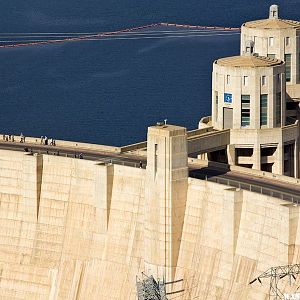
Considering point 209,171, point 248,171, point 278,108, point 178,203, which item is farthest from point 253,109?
point 178,203

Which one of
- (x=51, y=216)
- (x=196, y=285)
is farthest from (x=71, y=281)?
(x=196, y=285)

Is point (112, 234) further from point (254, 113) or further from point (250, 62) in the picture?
point (250, 62)

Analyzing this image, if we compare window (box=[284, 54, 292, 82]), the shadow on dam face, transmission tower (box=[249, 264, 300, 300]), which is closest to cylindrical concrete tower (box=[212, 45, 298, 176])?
the shadow on dam face

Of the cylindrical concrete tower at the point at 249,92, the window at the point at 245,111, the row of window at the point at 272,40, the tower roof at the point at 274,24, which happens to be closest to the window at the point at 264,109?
the cylindrical concrete tower at the point at 249,92

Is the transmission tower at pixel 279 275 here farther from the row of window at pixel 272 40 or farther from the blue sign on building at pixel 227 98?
the row of window at pixel 272 40

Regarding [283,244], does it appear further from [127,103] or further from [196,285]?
[127,103]

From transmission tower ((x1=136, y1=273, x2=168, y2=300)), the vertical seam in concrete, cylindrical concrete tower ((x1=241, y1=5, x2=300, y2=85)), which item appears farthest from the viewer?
cylindrical concrete tower ((x1=241, y1=5, x2=300, y2=85))

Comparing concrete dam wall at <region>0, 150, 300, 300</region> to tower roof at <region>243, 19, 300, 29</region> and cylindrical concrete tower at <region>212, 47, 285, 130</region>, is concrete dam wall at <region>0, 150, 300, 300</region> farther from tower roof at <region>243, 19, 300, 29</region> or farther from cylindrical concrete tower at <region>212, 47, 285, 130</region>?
tower roof at <region>243, 19, 300, 29</region>
